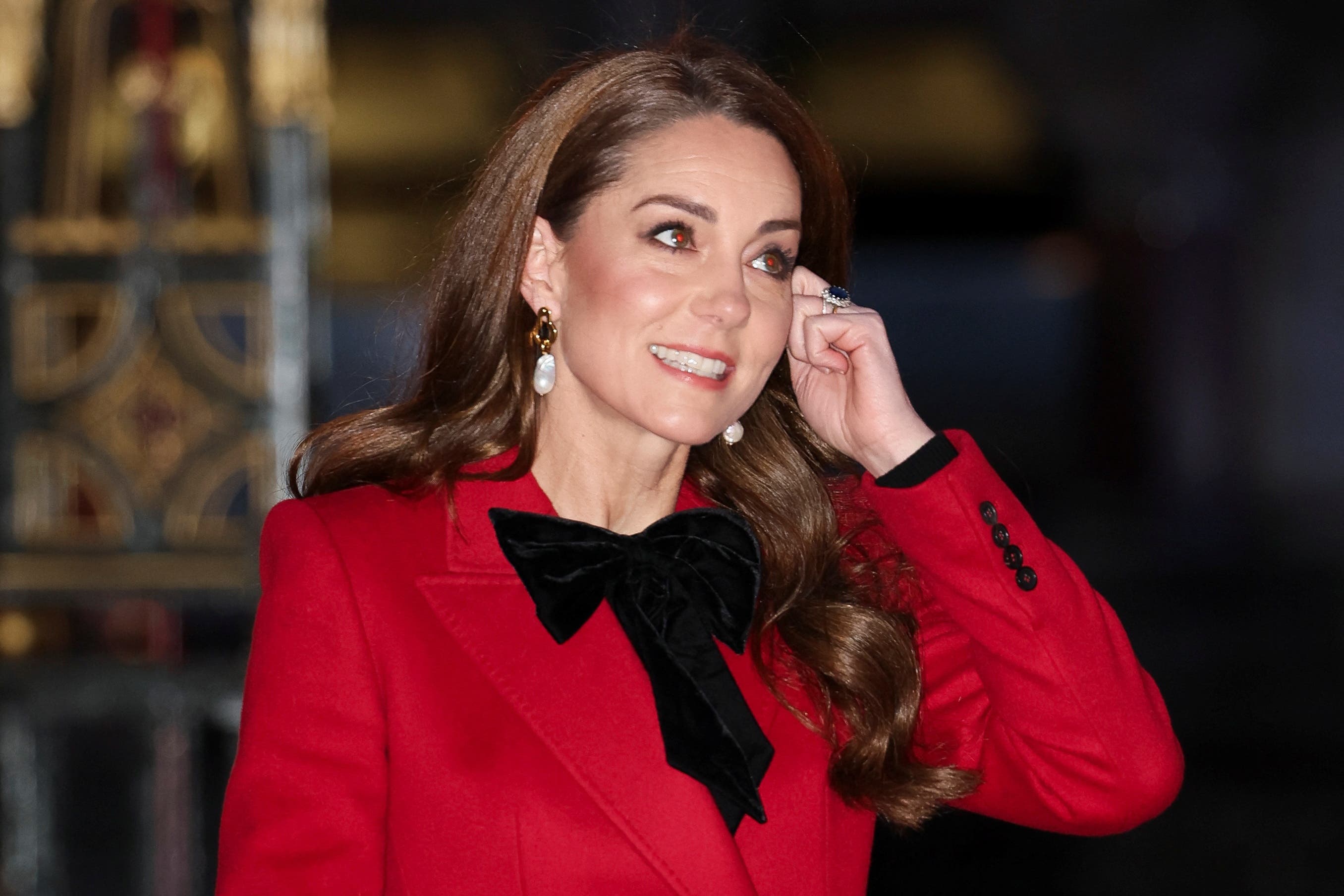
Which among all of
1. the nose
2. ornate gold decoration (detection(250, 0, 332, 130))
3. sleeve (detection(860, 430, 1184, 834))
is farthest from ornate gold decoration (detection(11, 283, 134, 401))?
sleeve (detection(860, 430, 1184, 834))

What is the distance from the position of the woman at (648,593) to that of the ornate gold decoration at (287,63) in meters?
2.46

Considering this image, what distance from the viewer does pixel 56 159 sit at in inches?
161

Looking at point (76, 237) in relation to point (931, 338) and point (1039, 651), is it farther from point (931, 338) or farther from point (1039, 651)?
point (931, 338)

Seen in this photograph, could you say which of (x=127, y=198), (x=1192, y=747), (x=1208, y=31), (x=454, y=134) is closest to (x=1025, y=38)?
(x=1208, y=31)

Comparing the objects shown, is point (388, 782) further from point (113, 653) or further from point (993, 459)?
point (993, 459)

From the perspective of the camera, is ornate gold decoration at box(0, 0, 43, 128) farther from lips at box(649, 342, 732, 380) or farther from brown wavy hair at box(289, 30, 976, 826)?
lips at box(649, 342, 732, 380)

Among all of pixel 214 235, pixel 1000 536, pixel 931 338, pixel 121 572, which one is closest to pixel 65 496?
pixel 121 572

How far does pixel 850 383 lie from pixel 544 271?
0.39 metres

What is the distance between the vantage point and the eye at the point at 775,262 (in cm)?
173

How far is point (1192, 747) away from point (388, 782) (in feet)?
15.2

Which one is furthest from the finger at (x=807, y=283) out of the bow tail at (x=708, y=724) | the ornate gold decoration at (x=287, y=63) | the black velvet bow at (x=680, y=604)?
the ornate gold decoration at (x=287, y=63)

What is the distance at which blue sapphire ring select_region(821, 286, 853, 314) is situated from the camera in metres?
1.85

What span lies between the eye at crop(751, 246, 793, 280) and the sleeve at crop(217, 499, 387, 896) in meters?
0.58

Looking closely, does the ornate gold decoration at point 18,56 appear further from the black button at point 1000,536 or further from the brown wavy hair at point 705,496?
the black button at point 1000,536
